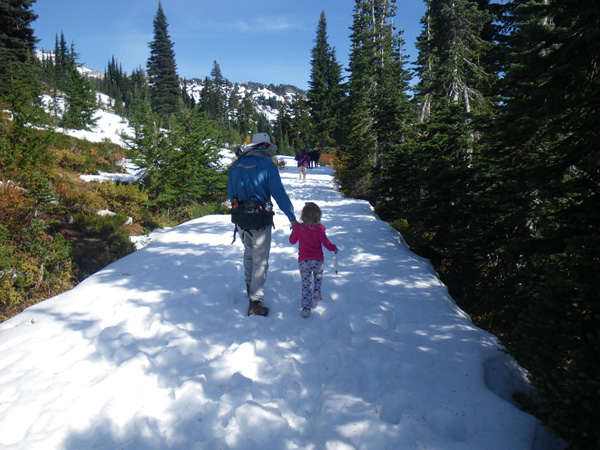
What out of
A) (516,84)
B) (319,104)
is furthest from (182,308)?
(319,104)

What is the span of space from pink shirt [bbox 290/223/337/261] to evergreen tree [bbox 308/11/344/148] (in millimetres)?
35964

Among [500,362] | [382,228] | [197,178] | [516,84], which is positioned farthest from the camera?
[197,178]

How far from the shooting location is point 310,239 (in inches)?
179

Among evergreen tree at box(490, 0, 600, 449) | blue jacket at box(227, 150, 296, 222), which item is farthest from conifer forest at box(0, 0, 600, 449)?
blue jacket at box(227, 150, 296, 222)

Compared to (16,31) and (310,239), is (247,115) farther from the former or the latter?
(310,239)

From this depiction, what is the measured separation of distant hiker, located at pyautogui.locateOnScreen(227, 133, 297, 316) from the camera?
4.35 meters

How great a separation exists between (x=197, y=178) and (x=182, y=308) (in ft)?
37.2

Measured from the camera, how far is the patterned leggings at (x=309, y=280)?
441cm

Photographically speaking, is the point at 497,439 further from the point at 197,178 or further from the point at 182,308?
the point at 197,178

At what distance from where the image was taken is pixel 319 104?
39.3m

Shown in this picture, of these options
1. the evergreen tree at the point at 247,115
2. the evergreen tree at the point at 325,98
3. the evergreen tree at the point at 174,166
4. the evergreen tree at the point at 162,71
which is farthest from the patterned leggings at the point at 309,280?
the evergreen tree at the point at 247,115

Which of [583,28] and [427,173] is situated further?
[427,173]

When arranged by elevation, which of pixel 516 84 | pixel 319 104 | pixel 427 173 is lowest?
pixel 427 173

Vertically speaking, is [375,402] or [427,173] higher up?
[427,173]
